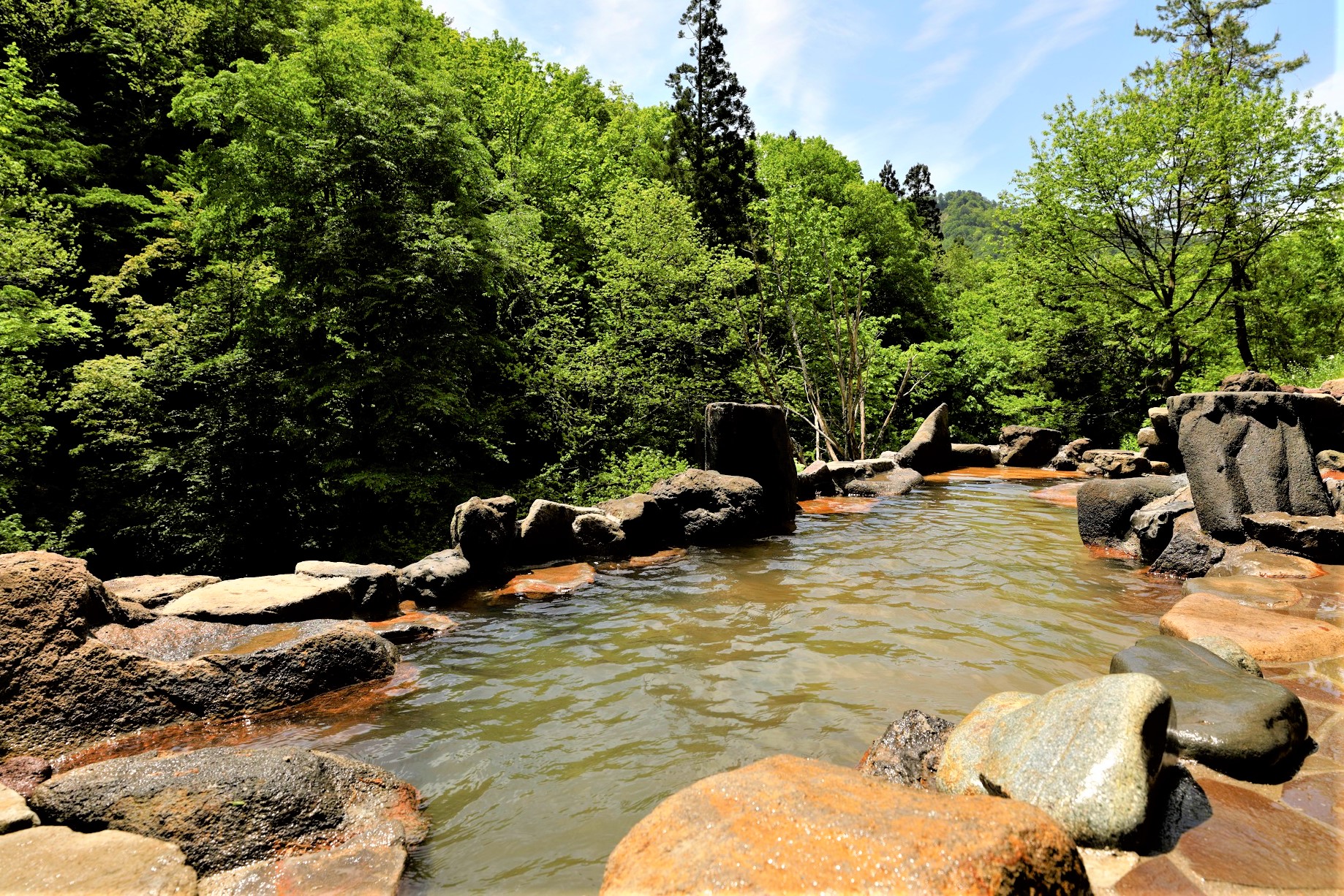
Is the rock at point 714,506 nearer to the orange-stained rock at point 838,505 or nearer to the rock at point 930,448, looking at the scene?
the orange-stained rock at point 838,505

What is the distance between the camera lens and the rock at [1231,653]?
3955 mm

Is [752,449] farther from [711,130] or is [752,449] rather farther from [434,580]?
[711,130]

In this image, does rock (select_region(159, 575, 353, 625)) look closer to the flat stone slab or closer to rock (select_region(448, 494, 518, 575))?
rock (select_region(448, 494, 518, 575))

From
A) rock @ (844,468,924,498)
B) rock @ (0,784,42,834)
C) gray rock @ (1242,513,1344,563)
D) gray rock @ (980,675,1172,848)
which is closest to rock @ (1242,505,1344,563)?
gray rock @ (1242,513,1344,563)

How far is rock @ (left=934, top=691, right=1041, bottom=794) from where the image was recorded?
3.01 metres

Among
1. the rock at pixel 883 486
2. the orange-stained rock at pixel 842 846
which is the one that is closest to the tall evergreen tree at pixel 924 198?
the rock at pixel 883 486

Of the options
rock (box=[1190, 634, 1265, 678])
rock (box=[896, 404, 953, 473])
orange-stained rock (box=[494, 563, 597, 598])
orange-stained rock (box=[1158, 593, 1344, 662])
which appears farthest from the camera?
rock (box=[896, 404, 953, 473])

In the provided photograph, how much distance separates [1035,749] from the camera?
9.07 feet

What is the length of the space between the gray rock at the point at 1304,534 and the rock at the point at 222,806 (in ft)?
28.4

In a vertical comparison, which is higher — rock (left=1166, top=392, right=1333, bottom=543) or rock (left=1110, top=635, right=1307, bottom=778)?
rock (left=1166, top=392, right=1333, bottom=543)

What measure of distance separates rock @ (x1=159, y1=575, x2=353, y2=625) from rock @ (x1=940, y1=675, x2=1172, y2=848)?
570cm

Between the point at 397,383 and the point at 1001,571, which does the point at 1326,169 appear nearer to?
the point at 1001,571

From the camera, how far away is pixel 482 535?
28.2 ft

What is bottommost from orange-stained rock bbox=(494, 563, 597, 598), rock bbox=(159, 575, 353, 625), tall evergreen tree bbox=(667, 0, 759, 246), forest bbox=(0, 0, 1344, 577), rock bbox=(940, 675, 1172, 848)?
orange-stained rock bbox=(494, 563, 597, 598)
